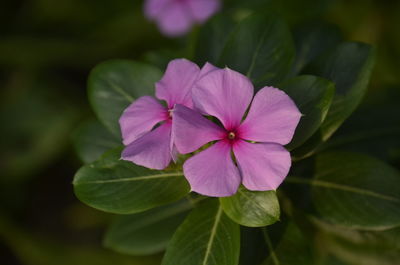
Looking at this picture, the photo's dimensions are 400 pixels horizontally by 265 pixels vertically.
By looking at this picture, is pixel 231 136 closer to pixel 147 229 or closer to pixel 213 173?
pixel 213 173

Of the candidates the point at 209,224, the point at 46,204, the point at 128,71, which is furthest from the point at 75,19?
the point at 209,224

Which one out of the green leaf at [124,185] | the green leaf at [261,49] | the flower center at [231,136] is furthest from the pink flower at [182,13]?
the flower center at [231,136]

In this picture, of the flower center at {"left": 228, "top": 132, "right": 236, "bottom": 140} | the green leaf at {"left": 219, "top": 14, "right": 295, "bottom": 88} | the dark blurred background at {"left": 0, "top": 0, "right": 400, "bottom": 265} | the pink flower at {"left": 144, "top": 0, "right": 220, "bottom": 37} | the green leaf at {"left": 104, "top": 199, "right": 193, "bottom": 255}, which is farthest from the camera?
the dark blurred background at {"left": 0, "top": 0, "right": 400, "bottom": 265}

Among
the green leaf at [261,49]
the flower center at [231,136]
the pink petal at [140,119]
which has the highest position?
the green leaf at [261,49]

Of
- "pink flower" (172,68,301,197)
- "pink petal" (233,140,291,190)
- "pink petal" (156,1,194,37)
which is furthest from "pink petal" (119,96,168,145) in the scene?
"pink petal" (156,1,194,37)

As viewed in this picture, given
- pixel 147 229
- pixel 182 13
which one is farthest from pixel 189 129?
A: pixel 182 13

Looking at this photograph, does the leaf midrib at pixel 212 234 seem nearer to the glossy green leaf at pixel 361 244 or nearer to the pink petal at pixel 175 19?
the glossy green leaf at pixel 361 244

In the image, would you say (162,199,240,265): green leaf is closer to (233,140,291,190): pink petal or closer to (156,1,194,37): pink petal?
(233,140,291,190): pink petal
